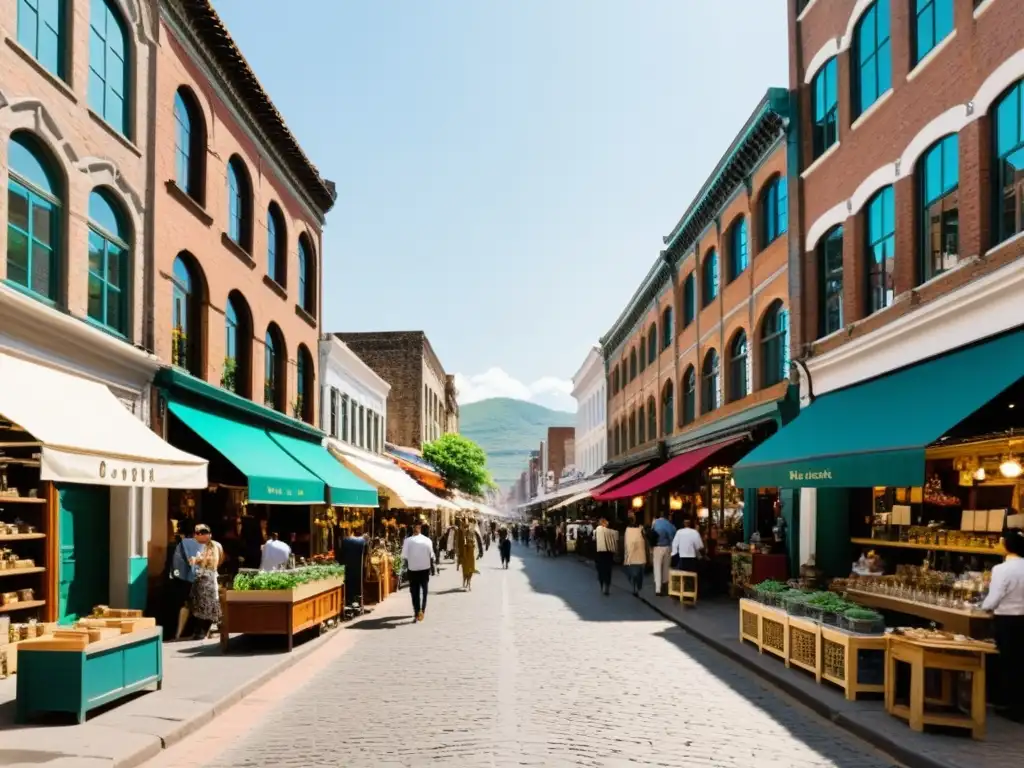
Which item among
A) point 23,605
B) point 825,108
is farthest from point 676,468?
point 23,605

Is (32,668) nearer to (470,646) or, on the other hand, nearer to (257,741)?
(257,741)

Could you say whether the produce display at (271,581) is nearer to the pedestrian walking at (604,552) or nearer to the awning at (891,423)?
the awning at (891,423)

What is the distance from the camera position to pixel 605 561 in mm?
23188

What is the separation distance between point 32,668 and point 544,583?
20797mm

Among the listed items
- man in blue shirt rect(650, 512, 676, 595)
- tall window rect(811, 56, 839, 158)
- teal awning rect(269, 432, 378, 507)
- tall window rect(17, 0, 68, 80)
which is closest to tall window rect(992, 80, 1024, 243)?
tall window rect(811, 56, 839, 158)

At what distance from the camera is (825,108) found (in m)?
19.2

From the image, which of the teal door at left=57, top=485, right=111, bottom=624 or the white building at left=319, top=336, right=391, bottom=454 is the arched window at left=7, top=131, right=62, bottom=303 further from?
the white building at left=319, top=336, right=391, bottom=454

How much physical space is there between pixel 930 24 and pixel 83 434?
12.9 meters

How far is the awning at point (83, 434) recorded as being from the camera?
896cm

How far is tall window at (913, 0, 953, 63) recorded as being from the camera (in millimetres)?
13875

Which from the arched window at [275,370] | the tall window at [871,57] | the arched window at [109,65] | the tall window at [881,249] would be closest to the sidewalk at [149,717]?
the arched window at [109,65]

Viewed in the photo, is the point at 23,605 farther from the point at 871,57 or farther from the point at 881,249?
the point at 871,57

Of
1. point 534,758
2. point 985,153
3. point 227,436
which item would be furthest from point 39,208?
point 985,153

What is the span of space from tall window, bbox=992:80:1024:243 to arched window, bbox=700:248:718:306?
15661mm
